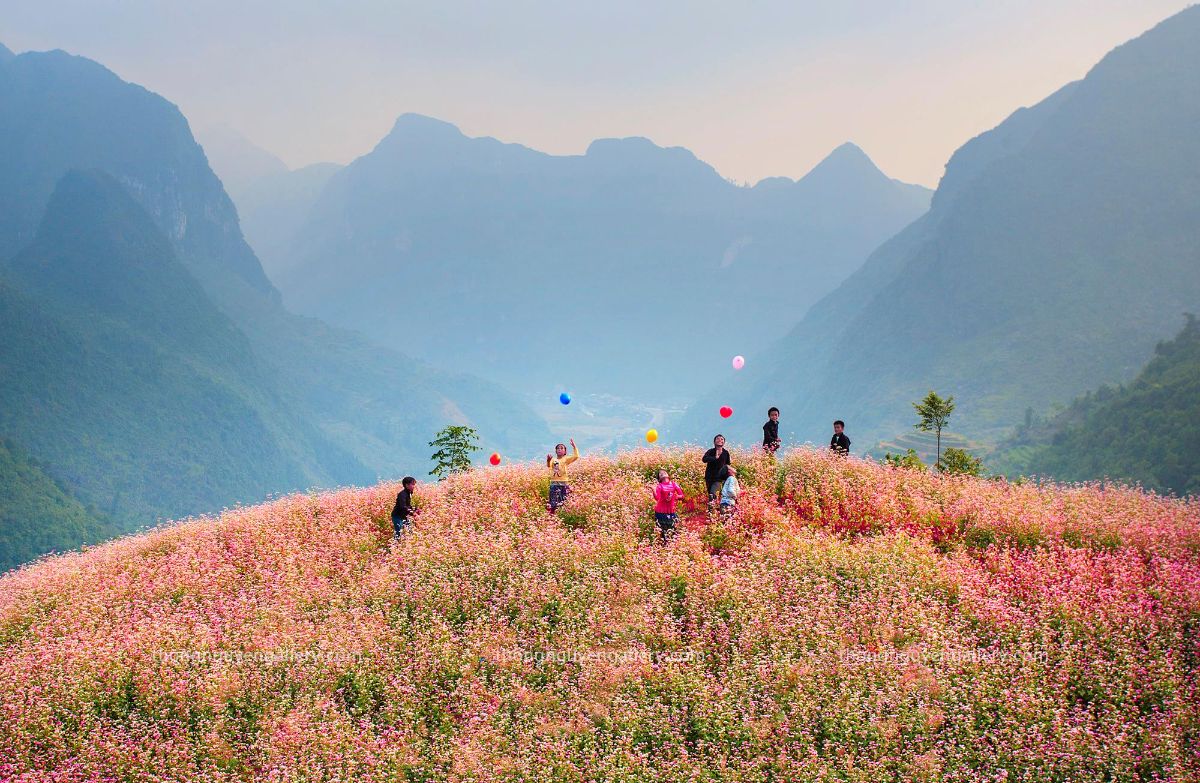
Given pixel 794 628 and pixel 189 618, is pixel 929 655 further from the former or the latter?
pixel 189 618

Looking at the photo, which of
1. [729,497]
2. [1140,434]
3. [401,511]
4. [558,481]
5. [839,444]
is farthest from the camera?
[1140,434]

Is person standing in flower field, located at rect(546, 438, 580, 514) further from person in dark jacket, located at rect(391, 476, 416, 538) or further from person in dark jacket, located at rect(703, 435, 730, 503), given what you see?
person in dark jacket, located at rect(391, 476, 416, 538)

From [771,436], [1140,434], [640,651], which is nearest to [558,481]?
[771,436]

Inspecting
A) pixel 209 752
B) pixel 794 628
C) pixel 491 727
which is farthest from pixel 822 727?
pixel 209 752

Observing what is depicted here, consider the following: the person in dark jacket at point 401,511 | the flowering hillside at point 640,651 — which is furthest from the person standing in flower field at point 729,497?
the person in dark jacket at point 401,511

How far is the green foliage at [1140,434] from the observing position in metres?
125

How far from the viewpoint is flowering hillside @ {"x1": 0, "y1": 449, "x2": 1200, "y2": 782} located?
937 cm

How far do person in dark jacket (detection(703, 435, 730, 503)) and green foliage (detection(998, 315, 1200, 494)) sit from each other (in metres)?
131

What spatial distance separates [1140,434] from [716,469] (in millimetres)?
153262

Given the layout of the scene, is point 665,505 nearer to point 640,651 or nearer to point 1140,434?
point 640,651

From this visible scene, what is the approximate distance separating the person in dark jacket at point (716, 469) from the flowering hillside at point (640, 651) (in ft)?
2.28

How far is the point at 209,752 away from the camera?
9953 millimetres

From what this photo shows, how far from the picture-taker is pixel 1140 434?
13625 cm

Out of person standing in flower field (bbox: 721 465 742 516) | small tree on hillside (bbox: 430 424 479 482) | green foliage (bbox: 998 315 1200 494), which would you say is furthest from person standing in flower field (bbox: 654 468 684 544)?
green foliage (bbox: 998 315 1200 494)
